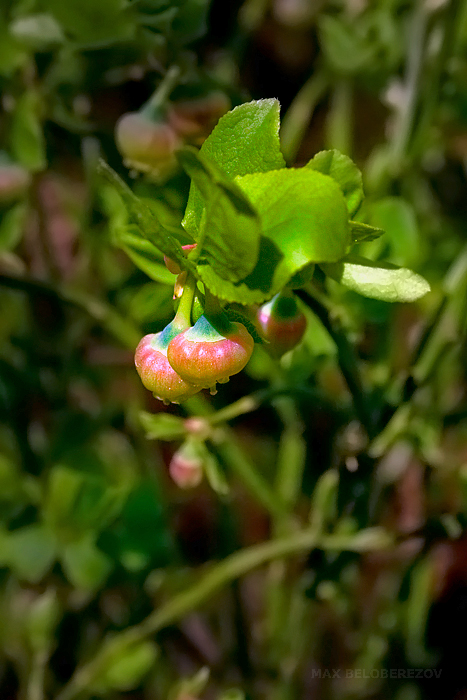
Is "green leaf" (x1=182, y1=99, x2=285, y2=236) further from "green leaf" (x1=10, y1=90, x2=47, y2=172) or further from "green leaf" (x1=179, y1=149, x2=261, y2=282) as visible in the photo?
"green leaf" (x1=10, y1=90, x2=47, y2=172)

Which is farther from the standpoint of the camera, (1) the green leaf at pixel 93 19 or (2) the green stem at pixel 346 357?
(1) the green leaf at pixel 93 19

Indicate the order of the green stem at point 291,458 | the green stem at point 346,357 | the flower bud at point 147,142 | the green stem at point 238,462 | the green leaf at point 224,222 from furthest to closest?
the green stem at point 291,458 < the green stem at point 238,462 < the flower bud at point 147,142 < the green stem at point 346,357 < the green leaf at point 224,222

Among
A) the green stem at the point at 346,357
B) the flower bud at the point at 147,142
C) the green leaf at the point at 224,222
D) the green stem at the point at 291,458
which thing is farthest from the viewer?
the green stem at the point at 291,458

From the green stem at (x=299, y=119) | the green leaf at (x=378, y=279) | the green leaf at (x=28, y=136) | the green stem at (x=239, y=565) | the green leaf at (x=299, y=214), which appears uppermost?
the green leaf at (x=299, y=214)

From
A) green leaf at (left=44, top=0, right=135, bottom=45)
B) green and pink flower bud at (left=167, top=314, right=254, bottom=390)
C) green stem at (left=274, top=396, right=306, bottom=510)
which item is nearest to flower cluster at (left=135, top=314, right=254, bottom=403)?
green and pink flower bud at (left=167, top=314, right=254, bottom=390)

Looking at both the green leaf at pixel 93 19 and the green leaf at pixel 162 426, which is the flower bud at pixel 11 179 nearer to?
the green leaf at pixel 93 19

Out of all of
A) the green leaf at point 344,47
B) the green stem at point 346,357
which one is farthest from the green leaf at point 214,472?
the green leaf at point 344,47

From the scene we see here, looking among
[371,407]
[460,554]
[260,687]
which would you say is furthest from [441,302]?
[460,554]

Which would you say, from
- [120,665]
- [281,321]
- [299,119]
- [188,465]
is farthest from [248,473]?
[299,119]

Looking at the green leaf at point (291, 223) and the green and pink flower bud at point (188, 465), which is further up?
the green leaf at point (291, 223)
